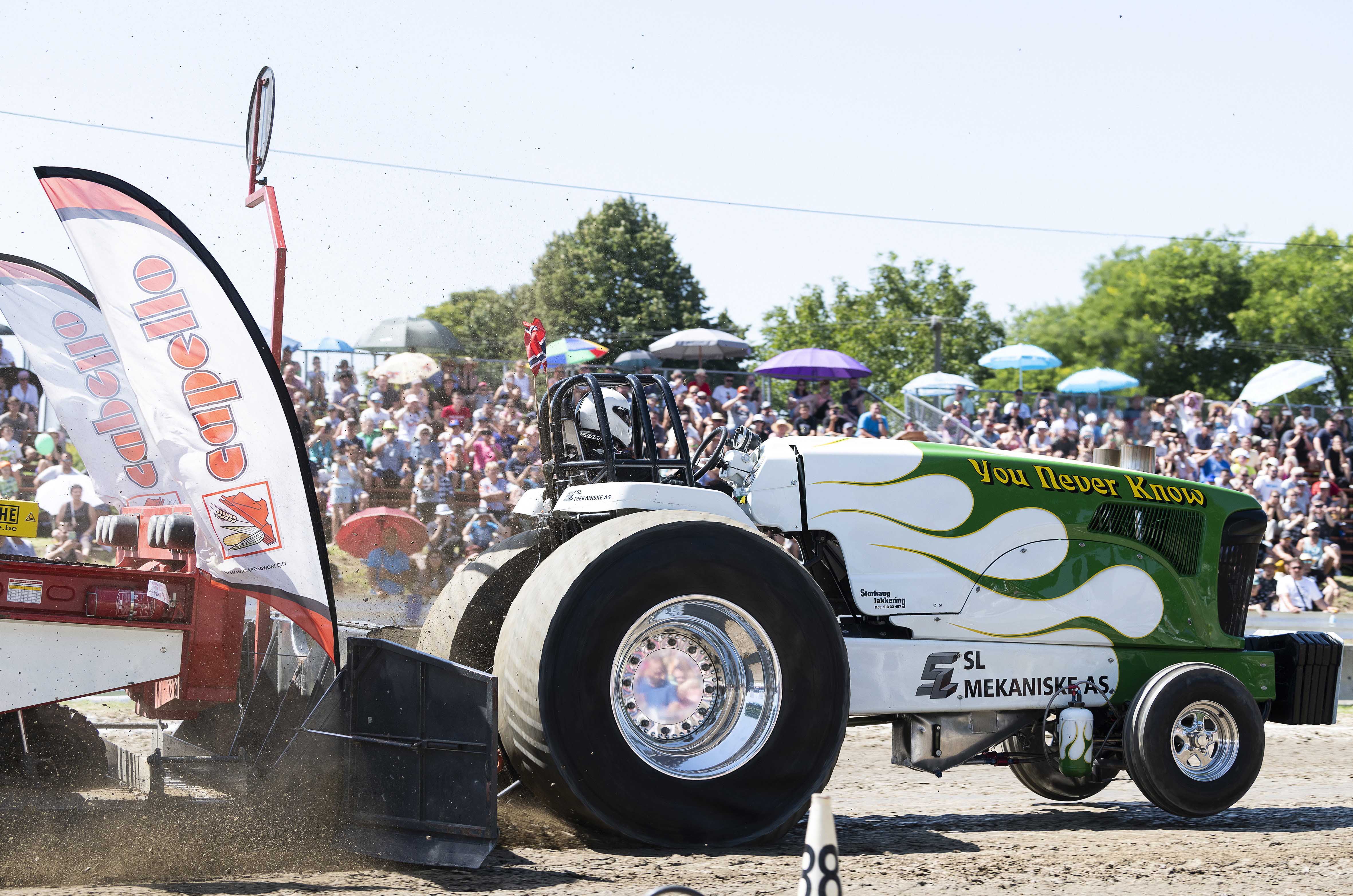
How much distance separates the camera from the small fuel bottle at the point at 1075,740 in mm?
5641

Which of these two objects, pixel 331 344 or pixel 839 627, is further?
pixel 331 344

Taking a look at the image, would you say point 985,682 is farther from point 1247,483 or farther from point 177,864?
point 1247,483

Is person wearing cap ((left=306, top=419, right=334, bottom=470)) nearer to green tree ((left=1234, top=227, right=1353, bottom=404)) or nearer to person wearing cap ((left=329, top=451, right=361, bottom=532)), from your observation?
person wearing cap ((left=329, top=451, right=361, bottom=532))

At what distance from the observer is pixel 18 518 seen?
4.57 meters

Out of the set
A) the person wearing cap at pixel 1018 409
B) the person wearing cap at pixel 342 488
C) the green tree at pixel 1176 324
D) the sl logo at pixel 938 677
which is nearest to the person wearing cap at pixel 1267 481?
the person wearing cap at pixel 1018 409

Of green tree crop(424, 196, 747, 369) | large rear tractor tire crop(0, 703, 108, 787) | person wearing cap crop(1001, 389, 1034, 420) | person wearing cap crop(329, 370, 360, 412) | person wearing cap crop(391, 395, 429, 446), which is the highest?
green tree crop(424, 196, 747, 369)

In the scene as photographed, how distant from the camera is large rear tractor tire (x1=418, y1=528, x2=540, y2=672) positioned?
589 cm

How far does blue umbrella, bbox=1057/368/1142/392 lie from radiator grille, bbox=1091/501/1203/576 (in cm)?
1565

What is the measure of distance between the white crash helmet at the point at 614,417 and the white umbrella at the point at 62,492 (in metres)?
6.33

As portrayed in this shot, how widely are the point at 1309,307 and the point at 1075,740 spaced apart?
2246 inches

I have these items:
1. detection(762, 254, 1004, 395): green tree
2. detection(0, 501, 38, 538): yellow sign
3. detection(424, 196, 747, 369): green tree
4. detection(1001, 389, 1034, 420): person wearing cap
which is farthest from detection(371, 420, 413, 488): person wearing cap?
detection(762, 254, 1004, 395): green tree

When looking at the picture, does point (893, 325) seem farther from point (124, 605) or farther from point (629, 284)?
point (124, 605)

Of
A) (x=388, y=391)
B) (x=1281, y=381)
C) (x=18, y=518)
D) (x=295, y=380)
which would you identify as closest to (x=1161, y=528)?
(x=18, y=518)

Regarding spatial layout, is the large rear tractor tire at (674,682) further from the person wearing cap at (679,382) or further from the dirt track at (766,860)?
the person wearing cap at (679,382)
